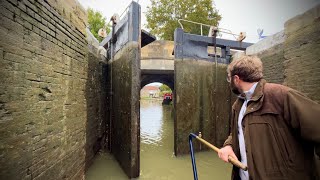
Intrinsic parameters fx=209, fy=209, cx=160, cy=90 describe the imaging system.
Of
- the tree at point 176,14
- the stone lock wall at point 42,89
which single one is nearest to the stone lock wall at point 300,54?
the stone lock wall at point 42,89

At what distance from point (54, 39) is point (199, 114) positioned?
5322mm

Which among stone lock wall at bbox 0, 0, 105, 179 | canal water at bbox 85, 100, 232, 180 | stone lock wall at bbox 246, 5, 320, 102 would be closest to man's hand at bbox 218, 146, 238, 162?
stone lock wall at bbox 0, 0, 105, 179

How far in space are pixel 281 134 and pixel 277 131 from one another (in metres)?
0.04

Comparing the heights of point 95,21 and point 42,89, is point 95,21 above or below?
above

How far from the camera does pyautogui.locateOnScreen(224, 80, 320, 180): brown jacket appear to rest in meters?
1.58

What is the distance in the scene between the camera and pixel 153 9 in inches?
727

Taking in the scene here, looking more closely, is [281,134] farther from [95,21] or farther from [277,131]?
[95,21]

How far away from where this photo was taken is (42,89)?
9.38 feet

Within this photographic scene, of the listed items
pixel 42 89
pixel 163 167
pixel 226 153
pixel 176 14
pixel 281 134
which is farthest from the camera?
pixel 176 14

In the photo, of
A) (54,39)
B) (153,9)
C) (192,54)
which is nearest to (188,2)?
(153,9)

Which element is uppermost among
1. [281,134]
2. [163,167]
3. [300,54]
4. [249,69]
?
[300,54]

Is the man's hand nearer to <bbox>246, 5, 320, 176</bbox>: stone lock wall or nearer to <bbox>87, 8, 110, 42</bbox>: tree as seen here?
<bbox>246, 5, 320, 176</bbox>: stone lock wall

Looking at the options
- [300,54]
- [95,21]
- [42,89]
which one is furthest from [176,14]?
[42,89]

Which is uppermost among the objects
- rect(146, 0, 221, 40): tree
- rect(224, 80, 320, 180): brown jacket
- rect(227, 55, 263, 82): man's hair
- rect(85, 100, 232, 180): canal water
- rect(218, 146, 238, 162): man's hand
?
rect(146, 0, 221, 40): tree
